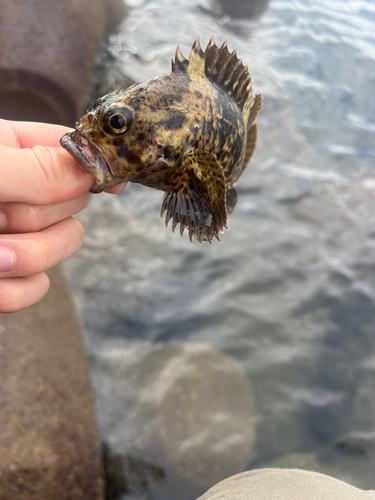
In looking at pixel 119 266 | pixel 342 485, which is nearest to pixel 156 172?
pixel 342 485

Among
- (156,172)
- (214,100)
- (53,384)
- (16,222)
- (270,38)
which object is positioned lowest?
(53,384)

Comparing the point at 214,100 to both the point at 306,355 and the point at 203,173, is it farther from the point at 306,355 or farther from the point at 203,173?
the point at 306,355

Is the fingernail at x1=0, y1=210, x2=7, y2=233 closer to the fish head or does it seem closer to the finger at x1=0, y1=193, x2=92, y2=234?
the finger at x1=0, y1=193, x2=92, y2=234

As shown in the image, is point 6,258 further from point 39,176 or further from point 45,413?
point 45,413

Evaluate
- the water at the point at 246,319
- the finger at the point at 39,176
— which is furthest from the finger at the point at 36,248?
the water at the point at 246,319

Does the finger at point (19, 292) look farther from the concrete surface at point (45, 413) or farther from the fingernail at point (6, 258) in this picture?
the concrete surface at point (45, 413)

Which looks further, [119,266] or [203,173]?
[119,266]
